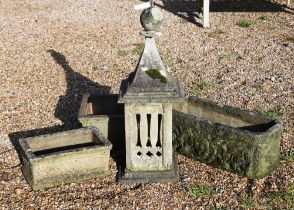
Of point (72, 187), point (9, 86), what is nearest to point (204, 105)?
point (72, 187)

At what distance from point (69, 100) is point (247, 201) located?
14.1 ft

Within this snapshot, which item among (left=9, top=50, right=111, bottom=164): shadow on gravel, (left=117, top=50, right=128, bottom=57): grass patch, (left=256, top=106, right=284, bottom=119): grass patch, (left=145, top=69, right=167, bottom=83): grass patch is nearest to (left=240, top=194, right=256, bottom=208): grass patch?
(left=145, top=69, right=167, bottom=83): grass patch

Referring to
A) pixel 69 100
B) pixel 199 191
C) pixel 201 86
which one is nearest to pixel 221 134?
pixel 199 191

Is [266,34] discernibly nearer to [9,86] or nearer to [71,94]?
[71,94]

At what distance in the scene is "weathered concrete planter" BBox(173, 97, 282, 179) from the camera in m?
6.07

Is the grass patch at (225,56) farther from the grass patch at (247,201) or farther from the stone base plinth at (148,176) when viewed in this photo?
the grass patch at (247,201)

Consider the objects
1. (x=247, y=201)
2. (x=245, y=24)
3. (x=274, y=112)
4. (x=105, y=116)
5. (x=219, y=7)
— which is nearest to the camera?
(x=247, y=201)

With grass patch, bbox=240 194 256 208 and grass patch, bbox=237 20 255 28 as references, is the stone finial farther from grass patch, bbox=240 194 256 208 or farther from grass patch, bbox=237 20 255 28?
grass patch, bbox=237 20 255 28

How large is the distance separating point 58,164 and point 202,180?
198cm

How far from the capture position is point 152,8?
5496 mm

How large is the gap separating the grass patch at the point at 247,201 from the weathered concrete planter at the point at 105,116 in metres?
2.07

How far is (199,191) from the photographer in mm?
6023

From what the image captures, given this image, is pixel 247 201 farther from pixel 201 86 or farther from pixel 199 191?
pixel 201 86

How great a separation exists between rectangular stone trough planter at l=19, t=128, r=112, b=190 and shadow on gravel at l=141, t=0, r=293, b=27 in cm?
863
